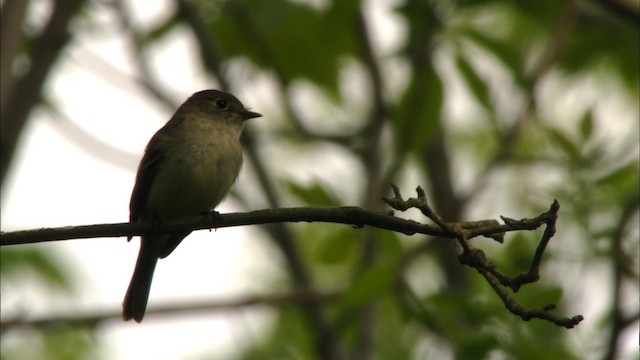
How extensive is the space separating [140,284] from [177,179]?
0.81 m

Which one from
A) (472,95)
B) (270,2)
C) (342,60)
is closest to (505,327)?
(472,95)

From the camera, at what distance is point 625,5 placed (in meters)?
6.12

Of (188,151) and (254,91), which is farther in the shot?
(254,91)

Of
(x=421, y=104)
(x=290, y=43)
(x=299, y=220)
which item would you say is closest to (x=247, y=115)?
(x=290, y=43)

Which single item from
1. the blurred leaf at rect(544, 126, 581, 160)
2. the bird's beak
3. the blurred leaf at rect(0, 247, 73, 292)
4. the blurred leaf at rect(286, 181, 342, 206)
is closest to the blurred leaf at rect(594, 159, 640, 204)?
the blurred leaf at rect(544, 126, 581, 160)

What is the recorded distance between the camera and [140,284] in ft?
22.4

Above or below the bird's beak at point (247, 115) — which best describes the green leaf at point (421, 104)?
below

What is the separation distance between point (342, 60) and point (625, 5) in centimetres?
301

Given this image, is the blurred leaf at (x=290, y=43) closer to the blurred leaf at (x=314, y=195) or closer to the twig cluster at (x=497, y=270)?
the blurred leaf at (x=314, y=195)

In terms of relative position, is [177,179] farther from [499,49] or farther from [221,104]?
[499,49]

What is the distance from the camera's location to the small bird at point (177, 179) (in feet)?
21.5

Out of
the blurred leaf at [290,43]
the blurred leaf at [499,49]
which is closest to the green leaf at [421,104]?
the blurred leaf at [499,49]

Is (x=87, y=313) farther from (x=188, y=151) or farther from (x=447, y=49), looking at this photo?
(x=447, y=49)

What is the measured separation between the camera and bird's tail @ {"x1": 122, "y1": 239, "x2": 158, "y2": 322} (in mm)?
6613
